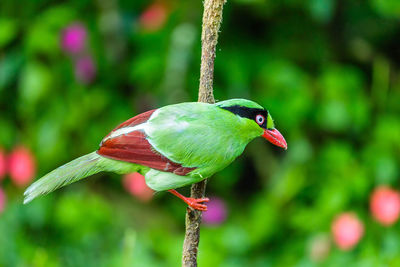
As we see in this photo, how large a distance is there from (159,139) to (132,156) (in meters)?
0.06

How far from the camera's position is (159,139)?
99 centimetres

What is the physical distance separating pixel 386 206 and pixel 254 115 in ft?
7.04

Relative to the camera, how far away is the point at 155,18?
340cm

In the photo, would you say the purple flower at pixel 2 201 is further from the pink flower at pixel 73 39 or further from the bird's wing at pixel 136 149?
the bird's wing at pixel 136 149

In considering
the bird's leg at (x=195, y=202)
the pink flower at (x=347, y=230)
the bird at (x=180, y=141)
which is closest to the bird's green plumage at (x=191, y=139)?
the bird at (x=180, y=141)

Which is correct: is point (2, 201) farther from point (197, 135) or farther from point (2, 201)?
point (197, 135)

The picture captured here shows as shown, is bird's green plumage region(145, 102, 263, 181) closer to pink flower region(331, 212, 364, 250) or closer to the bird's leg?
the bird's leg

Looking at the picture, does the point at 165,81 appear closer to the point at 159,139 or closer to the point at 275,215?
the point at 275,215

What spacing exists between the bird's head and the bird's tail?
0.25 meters

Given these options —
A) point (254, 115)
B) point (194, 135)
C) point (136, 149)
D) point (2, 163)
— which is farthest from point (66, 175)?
point (2, 163)

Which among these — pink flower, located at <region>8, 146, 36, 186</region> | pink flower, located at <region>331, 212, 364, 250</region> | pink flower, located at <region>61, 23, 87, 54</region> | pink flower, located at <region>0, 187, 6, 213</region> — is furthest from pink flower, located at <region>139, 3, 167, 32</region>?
Answer: pink flower, located at <region>331, 212, 364, 250</region>

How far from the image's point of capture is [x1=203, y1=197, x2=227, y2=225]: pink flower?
331 cm

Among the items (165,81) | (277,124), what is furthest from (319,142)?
(165,81)

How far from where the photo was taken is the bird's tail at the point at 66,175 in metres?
0.93
